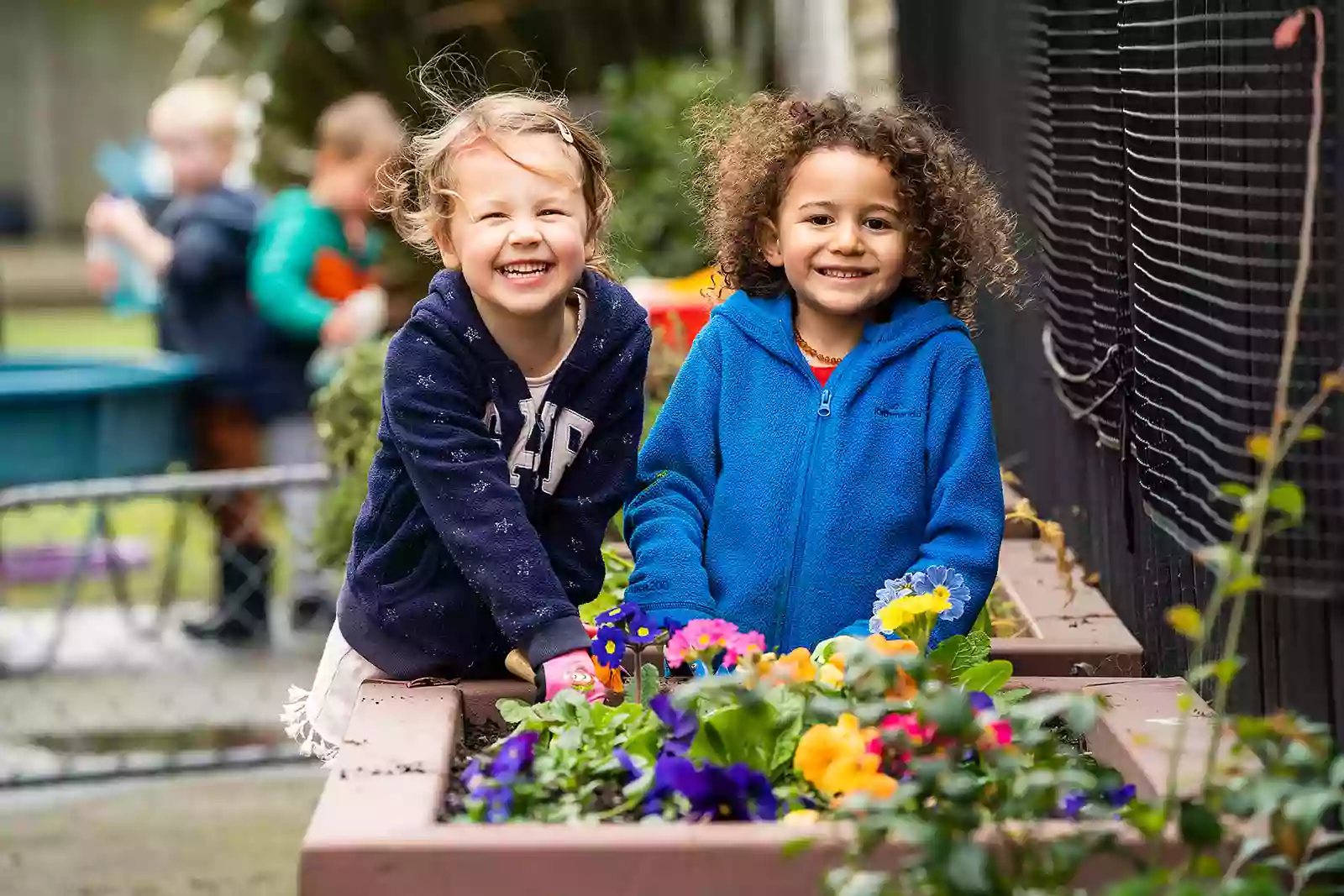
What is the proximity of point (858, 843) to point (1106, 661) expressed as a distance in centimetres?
137

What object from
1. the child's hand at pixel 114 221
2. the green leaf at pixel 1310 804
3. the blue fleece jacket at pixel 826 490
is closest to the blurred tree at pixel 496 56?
the child's hand at pixel 114 221

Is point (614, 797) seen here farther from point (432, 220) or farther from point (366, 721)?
point (432, 220)

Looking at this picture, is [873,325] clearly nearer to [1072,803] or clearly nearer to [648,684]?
[648,684]

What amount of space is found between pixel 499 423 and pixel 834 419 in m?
0.50

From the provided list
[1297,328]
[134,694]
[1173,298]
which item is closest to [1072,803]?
[1297,328]

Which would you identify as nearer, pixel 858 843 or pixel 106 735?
pixel 858 843

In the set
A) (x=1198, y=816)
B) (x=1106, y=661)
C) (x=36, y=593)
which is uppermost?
(x=1198, y=816)

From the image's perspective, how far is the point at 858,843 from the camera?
2.05 meters

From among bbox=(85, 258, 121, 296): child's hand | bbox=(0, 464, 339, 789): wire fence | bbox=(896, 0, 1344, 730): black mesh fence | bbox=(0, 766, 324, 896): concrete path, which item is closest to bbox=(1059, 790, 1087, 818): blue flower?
bbox=(896, 0, 1344, 730): black mesh fence

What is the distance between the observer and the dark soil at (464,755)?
2523 millimetres

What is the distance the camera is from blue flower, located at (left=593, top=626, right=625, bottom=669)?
2752 mm

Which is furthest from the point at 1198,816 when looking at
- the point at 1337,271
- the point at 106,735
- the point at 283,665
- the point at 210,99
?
the point at 210,99

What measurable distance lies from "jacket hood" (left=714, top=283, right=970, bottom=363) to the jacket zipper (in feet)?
0.38

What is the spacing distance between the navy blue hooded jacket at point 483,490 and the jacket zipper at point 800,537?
264 millimetres
